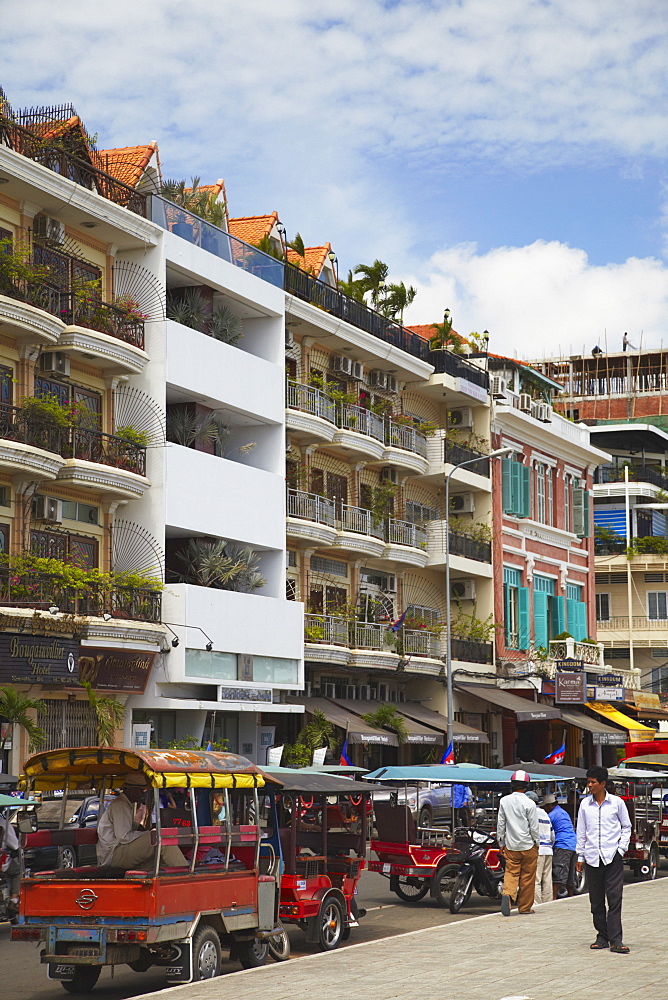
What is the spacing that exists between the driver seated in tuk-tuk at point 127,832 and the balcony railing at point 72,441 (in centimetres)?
1491

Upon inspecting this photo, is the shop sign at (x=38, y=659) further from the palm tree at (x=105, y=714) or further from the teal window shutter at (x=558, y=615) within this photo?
the teal window shutter at (x=558, y=615)

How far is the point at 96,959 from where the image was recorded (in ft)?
42.7

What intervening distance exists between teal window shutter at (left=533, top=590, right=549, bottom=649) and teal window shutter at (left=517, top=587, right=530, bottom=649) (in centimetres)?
80

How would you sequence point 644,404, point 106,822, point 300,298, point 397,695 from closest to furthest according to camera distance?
point 106,822, point 300,298, point 397,695, point 644,404

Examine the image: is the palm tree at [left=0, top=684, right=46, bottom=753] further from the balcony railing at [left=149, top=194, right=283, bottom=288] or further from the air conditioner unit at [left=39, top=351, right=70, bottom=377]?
the balcony railing at [left=149, top=194, right=283, bottom=288]

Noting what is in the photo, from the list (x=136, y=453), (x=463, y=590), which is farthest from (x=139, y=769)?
(x=463, y=590)

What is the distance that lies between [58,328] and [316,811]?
14477 mm

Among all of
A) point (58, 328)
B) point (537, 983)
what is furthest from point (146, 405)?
point (537, 983)

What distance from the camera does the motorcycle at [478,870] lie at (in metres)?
20.2

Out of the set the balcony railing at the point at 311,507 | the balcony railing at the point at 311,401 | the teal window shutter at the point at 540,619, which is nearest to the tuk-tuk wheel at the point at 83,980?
the balcony railing at the point at 311,507

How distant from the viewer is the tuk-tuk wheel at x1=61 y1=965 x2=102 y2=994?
14.0m

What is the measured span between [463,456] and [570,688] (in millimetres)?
8714

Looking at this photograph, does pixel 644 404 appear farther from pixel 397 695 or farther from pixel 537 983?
pixel 537 983

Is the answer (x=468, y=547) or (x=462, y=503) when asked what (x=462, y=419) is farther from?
(x=468, y=547)
